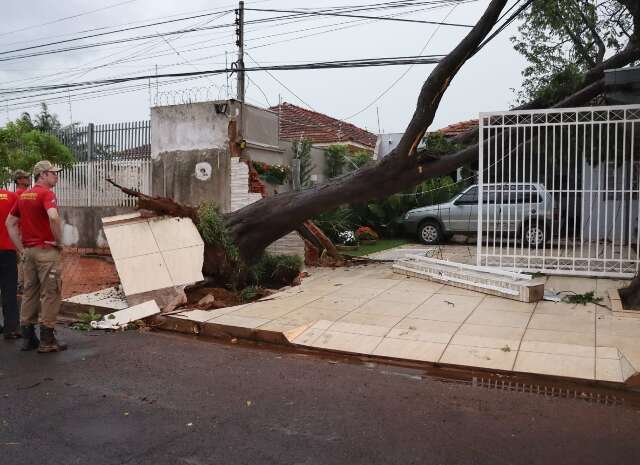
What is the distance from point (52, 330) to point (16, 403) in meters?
1.72

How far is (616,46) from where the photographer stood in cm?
1078

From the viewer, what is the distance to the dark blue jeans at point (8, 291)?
7.07 metres

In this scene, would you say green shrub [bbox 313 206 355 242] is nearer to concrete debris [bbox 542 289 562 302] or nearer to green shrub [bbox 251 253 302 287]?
green shrub [bbox 251 253 302 287]

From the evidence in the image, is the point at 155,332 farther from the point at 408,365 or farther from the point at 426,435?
the point at 426,435

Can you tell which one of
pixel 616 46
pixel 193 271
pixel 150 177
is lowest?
pixel 193 271

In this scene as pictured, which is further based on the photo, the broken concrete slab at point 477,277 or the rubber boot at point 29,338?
the broken concrete slab at point 477,277

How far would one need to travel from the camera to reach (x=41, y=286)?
21.0ft

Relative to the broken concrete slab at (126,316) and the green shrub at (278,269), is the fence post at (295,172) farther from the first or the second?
the broken concrete slab at (126,316)

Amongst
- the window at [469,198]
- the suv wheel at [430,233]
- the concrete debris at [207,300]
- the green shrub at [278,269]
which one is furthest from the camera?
the suv wheel at [430,233]

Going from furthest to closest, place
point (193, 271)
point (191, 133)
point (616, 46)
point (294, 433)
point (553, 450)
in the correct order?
point (191, 133) < point (616, 46) < point (193, 271) < point (294, 433) < point (553, 450)

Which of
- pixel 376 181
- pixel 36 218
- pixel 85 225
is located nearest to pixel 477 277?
pixel 376 181

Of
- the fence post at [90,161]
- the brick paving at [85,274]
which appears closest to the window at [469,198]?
the brick paving at [85,274]

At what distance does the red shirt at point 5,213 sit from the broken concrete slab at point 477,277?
623 centimetres

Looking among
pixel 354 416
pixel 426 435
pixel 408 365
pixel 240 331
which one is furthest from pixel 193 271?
pixel 426 435
